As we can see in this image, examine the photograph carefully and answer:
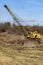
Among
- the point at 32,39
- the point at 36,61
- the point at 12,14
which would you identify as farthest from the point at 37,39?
the point at 36,61

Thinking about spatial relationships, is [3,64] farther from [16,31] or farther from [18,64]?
[16,31]

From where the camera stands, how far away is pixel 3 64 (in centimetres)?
1895

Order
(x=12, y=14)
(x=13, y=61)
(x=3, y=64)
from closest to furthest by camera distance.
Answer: (x=3, y=64), (x=13, y=61), (x=12, y=14)

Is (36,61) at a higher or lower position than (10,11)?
lower

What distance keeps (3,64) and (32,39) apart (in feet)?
108

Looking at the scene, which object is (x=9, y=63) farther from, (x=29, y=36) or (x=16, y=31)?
(x=16, y=31)

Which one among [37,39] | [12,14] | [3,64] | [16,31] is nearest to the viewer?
[3,64]

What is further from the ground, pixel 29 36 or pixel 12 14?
pixel 12 14

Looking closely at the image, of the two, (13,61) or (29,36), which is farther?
(29,36)

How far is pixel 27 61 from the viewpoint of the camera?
2147 cm

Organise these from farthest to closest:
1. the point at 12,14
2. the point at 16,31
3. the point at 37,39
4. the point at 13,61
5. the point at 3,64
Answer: the point at 16,31 → the point at 12,14 → the point at 37,39 → the point at 13,61 → the point at 3,64

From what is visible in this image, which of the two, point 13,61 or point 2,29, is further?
point 2,29

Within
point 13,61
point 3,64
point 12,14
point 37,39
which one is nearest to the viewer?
point 3,64

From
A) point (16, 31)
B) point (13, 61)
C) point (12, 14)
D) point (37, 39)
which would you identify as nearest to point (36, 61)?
point (13, 61)
